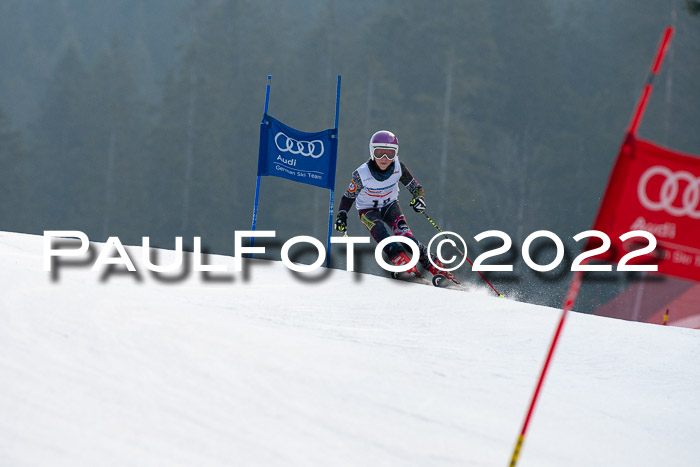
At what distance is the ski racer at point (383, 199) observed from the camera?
26.6 feet

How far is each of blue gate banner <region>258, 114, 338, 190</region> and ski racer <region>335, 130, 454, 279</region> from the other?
17.5 inches

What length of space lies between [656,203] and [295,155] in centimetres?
566

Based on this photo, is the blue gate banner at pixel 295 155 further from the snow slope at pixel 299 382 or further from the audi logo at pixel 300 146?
the snow slope at pixel 299 382

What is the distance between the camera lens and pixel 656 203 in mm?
3326

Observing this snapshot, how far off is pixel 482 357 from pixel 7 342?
2.67m

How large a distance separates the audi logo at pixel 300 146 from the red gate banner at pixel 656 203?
5558 millimetres

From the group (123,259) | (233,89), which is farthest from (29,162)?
(123,259)

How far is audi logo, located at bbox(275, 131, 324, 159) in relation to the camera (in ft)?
28.5

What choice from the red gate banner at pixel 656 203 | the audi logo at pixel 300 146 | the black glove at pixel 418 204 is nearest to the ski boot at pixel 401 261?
the black glove at pixel 418 204

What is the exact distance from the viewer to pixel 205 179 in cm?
3816

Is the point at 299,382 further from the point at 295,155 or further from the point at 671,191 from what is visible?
the point at 295,155

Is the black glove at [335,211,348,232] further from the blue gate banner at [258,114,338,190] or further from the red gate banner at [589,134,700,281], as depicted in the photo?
the red gate banner at [589,134,700,281]

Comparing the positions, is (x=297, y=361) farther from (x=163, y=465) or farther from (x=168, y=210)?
(x=168, y=210)

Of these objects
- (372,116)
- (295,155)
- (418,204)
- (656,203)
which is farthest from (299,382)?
(372,116)
